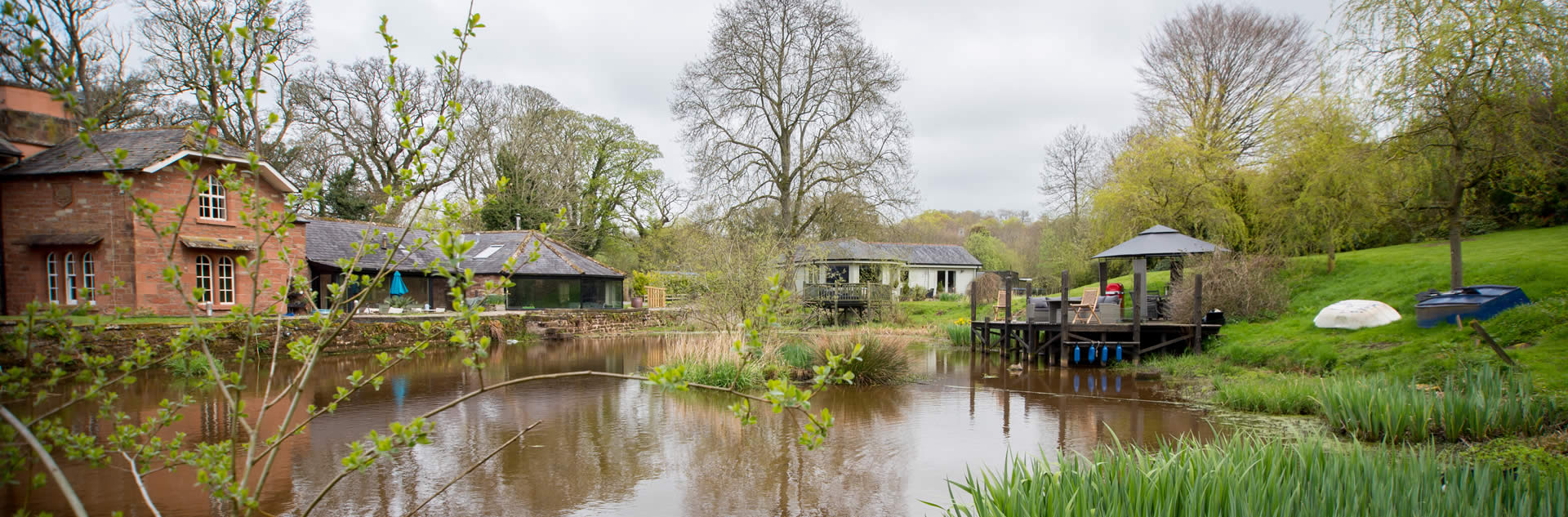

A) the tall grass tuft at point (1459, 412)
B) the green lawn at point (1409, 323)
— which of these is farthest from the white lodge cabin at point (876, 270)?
the tall grass tuft at point (1459, 412)

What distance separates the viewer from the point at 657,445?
9078 mm

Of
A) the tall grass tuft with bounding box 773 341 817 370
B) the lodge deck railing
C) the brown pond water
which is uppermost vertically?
the lodge deck railing

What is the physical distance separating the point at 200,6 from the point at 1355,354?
24.0 metres

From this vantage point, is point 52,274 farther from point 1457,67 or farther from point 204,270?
point 1457,67

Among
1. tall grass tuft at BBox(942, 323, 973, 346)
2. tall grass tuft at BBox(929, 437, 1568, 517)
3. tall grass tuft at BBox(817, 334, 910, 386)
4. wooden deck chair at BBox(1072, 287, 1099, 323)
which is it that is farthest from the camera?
tall grass tuft at BBox(942, 323, 973, 346)

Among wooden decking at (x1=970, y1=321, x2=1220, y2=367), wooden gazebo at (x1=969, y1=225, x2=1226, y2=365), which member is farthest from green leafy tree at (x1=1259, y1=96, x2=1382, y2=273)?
wooden decking at (x1=970, y1=321, x2=1220, y2=367)

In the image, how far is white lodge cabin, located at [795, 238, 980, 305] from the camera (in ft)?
91.7

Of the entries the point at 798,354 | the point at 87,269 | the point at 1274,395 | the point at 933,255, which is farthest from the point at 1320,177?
the point at 87,269

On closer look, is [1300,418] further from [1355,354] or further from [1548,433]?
[1355,354]

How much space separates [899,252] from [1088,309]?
19.0 meters

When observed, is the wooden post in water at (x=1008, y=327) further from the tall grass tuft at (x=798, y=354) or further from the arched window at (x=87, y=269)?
the arched window at (x=87, y=269)

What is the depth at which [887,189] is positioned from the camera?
83.5 ft

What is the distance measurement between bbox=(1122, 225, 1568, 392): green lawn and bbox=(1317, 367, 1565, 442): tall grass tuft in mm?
1496

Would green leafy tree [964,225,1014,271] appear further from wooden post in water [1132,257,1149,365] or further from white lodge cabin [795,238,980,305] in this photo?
wooden post in water [1132,257,1149,365]
